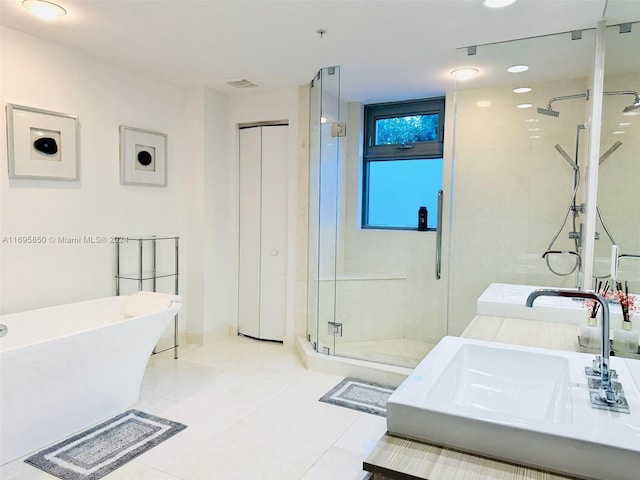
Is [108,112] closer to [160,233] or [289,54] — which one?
[160,233]

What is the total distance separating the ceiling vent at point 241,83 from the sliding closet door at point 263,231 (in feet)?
1.44

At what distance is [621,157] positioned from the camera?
6.89 feet

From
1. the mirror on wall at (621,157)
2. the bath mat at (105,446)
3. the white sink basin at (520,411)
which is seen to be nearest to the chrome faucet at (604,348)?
the white sink basin at (520,411)

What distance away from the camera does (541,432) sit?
3.31 ft

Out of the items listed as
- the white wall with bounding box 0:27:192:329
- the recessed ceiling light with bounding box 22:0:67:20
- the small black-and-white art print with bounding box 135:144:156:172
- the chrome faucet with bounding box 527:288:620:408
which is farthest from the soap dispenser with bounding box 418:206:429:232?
the recessed ceiling light with bounding box 22:0:67:20

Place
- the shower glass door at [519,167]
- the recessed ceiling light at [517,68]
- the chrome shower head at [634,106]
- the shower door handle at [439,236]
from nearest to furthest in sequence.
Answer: the chrome shower head at [634,106], the shower glass door at [519,167], the recessed ceiling light at [517,68], the shower door handle at [439,236]

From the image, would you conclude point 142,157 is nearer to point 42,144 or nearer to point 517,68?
point 42,144

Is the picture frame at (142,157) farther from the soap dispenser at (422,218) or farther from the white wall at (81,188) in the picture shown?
the soap dispenser at (422,218)

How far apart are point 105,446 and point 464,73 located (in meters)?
3.42

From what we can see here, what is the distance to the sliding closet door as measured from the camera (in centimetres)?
420

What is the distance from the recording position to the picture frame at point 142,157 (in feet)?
11.7

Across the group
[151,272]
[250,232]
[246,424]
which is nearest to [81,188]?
[151,272]

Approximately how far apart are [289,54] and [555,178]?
2.13 metres

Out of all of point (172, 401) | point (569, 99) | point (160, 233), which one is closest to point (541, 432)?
point (172, 401)
